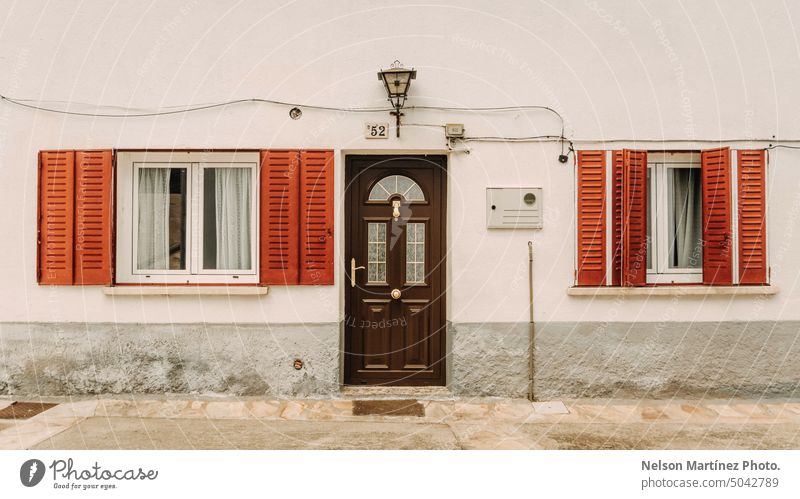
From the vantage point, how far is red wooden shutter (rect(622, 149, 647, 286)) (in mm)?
6430

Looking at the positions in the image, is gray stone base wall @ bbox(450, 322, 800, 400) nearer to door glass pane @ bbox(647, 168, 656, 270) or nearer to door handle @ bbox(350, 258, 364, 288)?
door glass pane @ bbox(647, 168, 656, 270)

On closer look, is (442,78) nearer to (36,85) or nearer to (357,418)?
(357,418)

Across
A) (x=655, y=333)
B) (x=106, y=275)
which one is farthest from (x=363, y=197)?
(x=655, y=333)

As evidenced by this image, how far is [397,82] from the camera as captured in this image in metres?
6.20

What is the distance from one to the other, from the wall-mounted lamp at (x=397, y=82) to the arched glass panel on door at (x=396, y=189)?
672 mm

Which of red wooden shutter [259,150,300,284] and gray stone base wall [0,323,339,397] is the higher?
red wooden shutter [259,150,300,284]

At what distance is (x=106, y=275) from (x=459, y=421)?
386 cm

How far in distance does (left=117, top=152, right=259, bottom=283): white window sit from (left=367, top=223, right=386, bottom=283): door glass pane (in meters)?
1.23

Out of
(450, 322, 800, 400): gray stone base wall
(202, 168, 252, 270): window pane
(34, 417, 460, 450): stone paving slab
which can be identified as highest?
(202, 168, 252, 270): window pane

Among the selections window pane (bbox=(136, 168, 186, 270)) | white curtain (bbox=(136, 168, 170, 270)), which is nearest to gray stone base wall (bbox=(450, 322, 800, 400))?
window pane (bbox=(136, 168, 186, 270))

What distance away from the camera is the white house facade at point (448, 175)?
21.1 ft

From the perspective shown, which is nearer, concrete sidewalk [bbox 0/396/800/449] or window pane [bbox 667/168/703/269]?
concrete sidewalk [bbox 0/396/800/449]

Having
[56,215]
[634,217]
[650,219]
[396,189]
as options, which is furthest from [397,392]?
[56,215]
